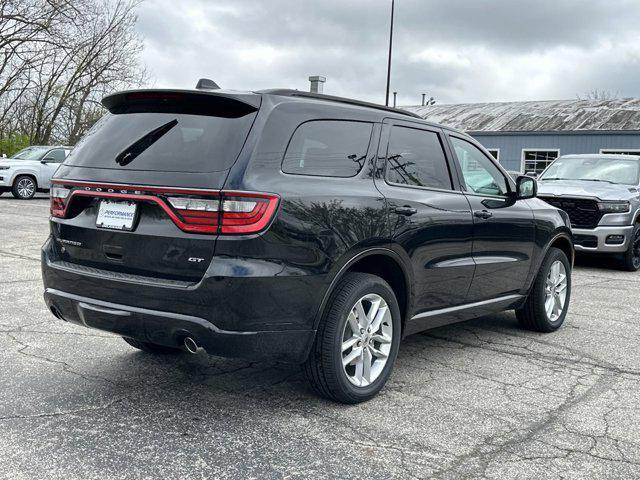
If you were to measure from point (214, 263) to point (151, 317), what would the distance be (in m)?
0.44

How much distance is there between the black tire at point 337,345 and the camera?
3768 millimetres

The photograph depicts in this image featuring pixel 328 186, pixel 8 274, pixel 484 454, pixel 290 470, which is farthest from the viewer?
pixel 8 274

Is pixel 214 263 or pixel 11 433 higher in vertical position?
pixel 214 263

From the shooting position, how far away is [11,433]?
343 cm

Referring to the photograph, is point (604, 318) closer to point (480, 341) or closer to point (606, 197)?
point (480, 341)

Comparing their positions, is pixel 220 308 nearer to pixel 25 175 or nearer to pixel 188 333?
pixel 188 333

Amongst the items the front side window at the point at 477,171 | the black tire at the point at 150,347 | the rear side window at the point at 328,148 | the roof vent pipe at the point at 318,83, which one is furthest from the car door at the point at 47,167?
the rear side window at the point at 328,148

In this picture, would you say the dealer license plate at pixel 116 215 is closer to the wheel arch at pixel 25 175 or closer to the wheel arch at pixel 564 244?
the wheel arch at pixel 564 244

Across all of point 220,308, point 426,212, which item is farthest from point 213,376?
point 426,212

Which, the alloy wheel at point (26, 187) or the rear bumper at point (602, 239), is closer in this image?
the rear bumper at point (602, 239)

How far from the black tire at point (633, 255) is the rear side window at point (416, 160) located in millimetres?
6912

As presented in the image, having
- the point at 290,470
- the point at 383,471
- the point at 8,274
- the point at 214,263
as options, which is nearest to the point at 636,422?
the point at 383,471

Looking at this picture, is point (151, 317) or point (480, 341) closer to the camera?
point (151, 317)

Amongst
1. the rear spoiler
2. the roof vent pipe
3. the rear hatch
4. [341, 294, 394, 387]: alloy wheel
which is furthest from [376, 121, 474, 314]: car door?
the roof vent pipe
